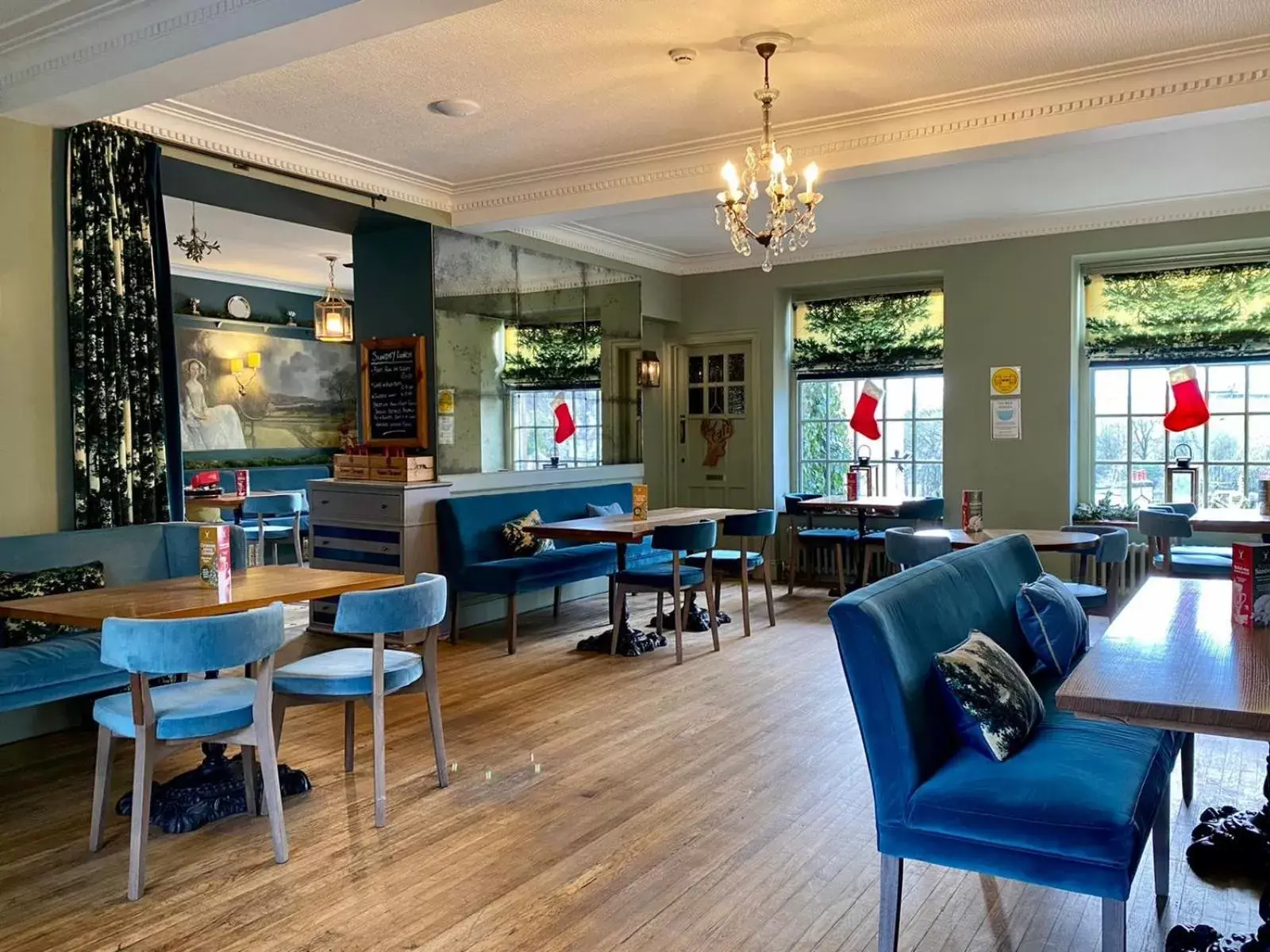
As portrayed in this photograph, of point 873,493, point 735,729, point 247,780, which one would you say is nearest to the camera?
point 247,780

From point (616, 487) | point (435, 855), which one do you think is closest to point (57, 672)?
point (435, 855)

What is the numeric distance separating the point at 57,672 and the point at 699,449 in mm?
6499

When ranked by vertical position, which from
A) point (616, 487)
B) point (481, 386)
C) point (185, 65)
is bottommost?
point (616, 487)

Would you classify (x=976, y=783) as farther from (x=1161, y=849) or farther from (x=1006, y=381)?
(x=1006, y=381)

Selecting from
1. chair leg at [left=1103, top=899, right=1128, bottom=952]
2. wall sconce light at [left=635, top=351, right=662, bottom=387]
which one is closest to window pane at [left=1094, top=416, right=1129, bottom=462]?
wall sconce light at [left=635, top=351, right=662, bottom=387]

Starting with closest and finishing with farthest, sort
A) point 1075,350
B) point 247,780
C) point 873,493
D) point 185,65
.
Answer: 1. point 247,780
2. point 185,65
3. point 1075,350
4. point 873,493

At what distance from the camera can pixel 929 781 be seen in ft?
7.73

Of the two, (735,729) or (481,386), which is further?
(481,386)

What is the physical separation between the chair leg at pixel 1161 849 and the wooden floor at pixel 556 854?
0.05 metres

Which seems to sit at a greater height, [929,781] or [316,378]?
[316,378]

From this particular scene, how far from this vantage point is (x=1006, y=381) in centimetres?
786

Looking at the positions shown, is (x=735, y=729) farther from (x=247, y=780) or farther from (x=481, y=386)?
(x=481, y=386)

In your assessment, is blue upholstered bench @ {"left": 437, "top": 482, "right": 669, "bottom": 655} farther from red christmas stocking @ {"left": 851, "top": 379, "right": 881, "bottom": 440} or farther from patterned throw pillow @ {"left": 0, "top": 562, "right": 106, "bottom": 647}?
red christmas stocking @ {"left": 851, "top": 379, "right": 881, "bottom": 440}

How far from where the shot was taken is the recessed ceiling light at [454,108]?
4.98 meters
